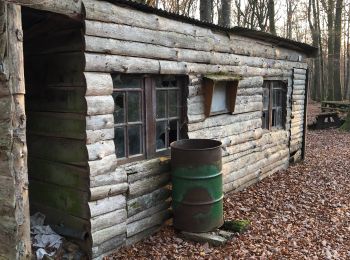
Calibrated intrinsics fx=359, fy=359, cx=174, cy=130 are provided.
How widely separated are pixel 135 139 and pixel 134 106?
1.67ft

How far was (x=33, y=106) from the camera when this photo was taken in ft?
17.8

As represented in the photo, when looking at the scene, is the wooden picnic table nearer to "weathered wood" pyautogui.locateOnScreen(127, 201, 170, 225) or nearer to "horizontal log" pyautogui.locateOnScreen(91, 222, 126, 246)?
"weathered wood" pyautogui.locateOnScreen(127, 201, 170, 225)

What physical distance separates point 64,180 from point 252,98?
4979 mm

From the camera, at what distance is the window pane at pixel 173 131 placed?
20.3 ft

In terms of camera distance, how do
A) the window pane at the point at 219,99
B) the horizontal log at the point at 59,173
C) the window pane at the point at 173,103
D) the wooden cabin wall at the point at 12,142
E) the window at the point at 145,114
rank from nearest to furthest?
1. the wooden cabin wall at the point at 12,142
2. the horizontal log at the point at 59,173
3. the window at the point at 145,114
4. the window pane at the point at 173,103
5. the window pane at the point at 219,99

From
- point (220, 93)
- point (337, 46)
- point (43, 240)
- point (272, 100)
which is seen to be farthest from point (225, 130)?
point (337, 46)

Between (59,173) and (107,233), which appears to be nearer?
(107,233)

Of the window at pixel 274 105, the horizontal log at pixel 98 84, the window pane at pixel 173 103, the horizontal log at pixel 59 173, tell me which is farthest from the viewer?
the window at pixel 274 105

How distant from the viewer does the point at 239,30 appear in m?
7.41

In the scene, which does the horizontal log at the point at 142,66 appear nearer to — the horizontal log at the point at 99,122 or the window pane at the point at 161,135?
the horizontal log at the point at 99,122

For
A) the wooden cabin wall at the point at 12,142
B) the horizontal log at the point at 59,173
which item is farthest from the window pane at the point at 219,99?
the wooden cabin wall at the point at 12,142

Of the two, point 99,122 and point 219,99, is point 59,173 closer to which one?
point 99,122

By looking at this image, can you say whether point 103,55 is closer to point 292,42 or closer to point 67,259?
point 67,259

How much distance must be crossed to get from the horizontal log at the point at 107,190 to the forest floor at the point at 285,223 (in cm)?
85
